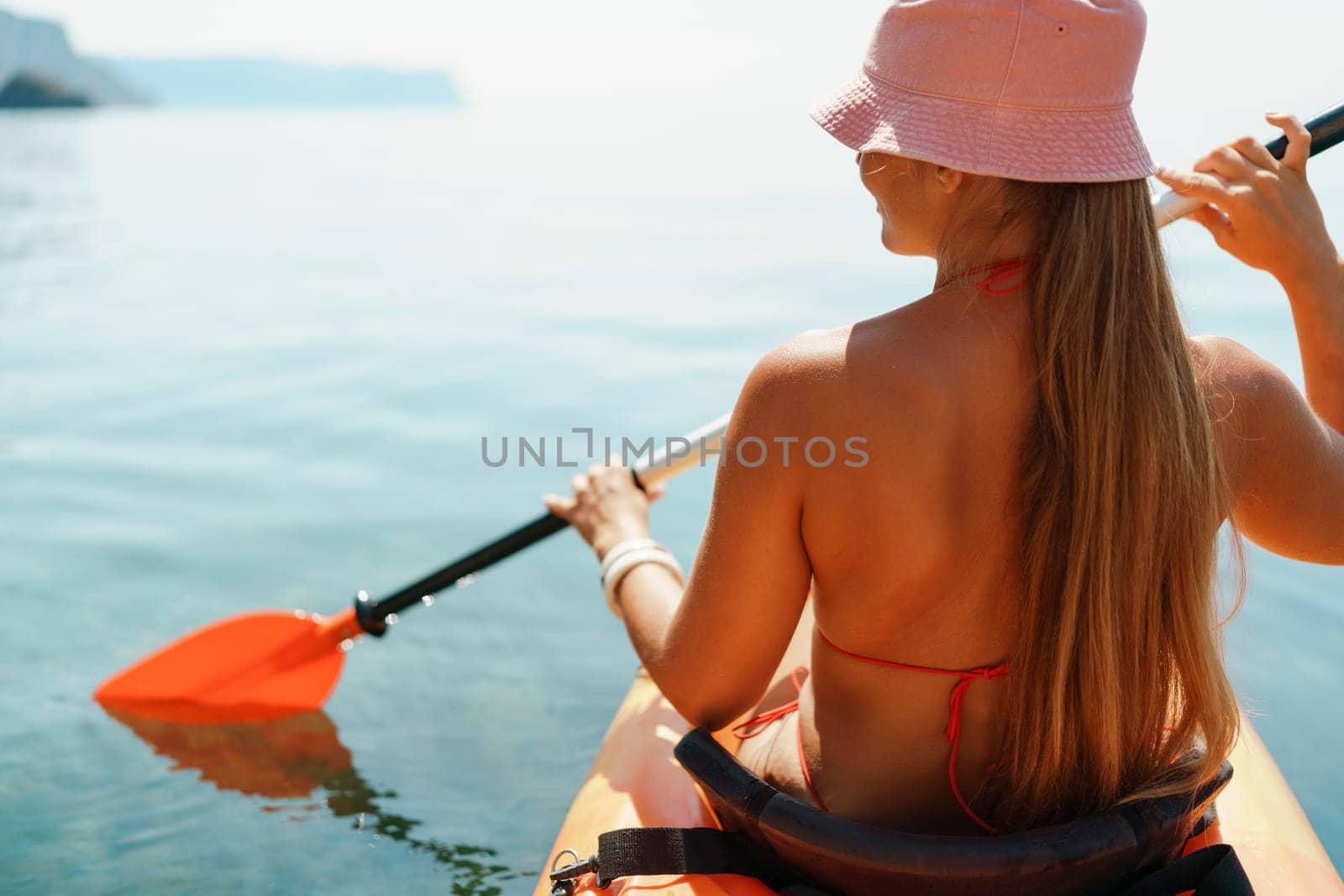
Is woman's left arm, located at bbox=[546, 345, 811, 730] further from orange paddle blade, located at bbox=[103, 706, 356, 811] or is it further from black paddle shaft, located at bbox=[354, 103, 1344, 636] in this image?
orange paddle blade, located at bbox=[103, 706, 356, 811]

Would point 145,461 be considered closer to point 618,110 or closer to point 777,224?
point 777,224

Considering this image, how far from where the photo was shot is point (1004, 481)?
124cm

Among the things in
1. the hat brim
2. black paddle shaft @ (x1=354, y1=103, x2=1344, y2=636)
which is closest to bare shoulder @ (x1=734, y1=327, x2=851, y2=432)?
the hat brim

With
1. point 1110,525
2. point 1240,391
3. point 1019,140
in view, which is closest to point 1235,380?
point 1240,391

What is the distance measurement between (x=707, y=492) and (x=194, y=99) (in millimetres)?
139356

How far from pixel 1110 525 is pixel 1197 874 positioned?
438 millimetres

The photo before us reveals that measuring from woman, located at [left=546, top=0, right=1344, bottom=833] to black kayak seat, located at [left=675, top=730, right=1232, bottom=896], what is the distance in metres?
0.06

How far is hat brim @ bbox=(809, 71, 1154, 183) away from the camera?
1.17 m

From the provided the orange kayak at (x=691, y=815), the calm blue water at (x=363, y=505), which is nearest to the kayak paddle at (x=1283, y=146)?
the orange kayak at (x=691, y=815)

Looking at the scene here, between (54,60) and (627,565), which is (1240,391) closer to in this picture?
(627,565)

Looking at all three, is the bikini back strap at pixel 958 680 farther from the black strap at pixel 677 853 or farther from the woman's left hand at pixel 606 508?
the woman's left hand at pixel 606 508

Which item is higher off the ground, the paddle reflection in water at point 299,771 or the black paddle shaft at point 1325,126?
the black paddle shaft at point 1325,126

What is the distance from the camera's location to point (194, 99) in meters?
128

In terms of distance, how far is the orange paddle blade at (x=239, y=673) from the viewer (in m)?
3.03
